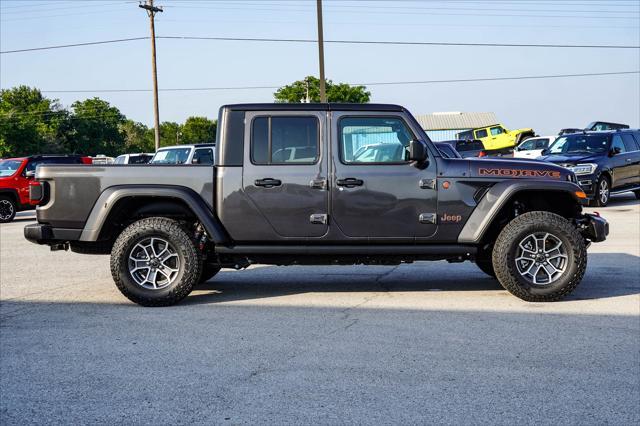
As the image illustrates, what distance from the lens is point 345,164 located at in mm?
6922

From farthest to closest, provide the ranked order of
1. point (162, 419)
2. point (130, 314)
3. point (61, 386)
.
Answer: point (130, 314) → point (61, 386) → point (162, 419)

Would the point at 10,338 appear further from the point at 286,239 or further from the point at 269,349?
the point at 286,239

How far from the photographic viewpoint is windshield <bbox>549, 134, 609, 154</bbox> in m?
17.9

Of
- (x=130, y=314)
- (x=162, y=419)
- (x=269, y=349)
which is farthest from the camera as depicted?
(x=130, y=314)

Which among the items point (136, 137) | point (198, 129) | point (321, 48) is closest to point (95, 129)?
point (198, 129)

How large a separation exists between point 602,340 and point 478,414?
79.7 inches

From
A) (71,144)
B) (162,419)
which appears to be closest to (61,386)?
(162,419)

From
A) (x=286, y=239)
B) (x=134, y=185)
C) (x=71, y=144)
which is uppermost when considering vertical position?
(x=71, y=144)

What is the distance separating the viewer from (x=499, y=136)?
132 feet

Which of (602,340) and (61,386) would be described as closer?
(61,386)

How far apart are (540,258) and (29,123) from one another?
8883 centimetres

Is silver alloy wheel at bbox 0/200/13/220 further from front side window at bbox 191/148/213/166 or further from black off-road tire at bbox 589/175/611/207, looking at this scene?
black off-road tire at bbox 589/175/611/207

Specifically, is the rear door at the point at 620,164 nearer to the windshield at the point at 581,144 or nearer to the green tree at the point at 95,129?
the windshield at the point at 581,144

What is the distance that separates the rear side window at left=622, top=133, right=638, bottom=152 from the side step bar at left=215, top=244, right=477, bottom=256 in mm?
13196
